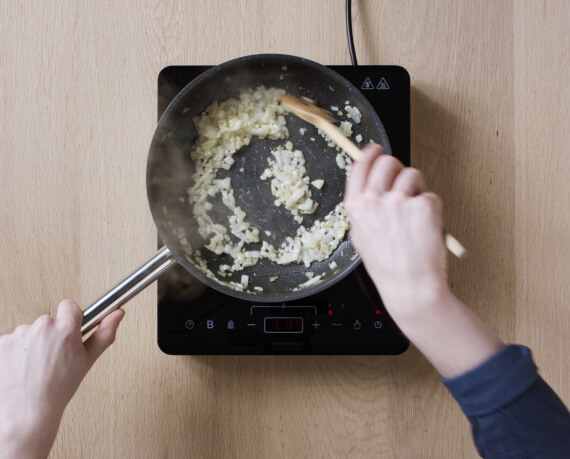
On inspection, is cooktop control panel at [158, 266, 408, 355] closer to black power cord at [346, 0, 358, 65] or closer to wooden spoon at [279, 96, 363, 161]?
wooden spoon at [279, 96, 363, 161]

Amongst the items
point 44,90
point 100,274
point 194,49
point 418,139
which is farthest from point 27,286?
point 418,139

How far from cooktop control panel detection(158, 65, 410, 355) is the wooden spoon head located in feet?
0.19

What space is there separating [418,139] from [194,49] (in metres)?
0.34

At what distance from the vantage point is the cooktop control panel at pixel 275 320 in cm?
65

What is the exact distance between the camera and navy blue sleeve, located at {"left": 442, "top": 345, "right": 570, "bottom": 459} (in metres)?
0.46

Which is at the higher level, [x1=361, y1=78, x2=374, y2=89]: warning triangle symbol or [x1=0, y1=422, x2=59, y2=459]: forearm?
[x1=361, y1=78, x2=374, y2=89]: warning triangle symbol

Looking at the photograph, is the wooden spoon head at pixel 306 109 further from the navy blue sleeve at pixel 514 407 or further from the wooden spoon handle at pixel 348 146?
the navy blue sleeve at pixel 514 407

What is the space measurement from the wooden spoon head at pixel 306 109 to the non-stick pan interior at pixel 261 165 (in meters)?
0.02

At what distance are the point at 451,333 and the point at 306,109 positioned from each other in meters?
0.32

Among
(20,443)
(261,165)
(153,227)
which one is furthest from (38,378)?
(261,165)

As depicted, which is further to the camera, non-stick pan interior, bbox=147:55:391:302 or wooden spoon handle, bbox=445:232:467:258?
non-stick pan interior, bbox=147:55:391:302

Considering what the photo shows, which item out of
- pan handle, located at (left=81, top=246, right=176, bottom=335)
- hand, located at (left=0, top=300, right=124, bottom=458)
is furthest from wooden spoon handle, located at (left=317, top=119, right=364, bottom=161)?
hand, located at (left=0, top=300, right=124, bottom=458)

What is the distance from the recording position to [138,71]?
2.28 ft

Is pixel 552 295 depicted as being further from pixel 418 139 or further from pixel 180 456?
pixel 180 456
